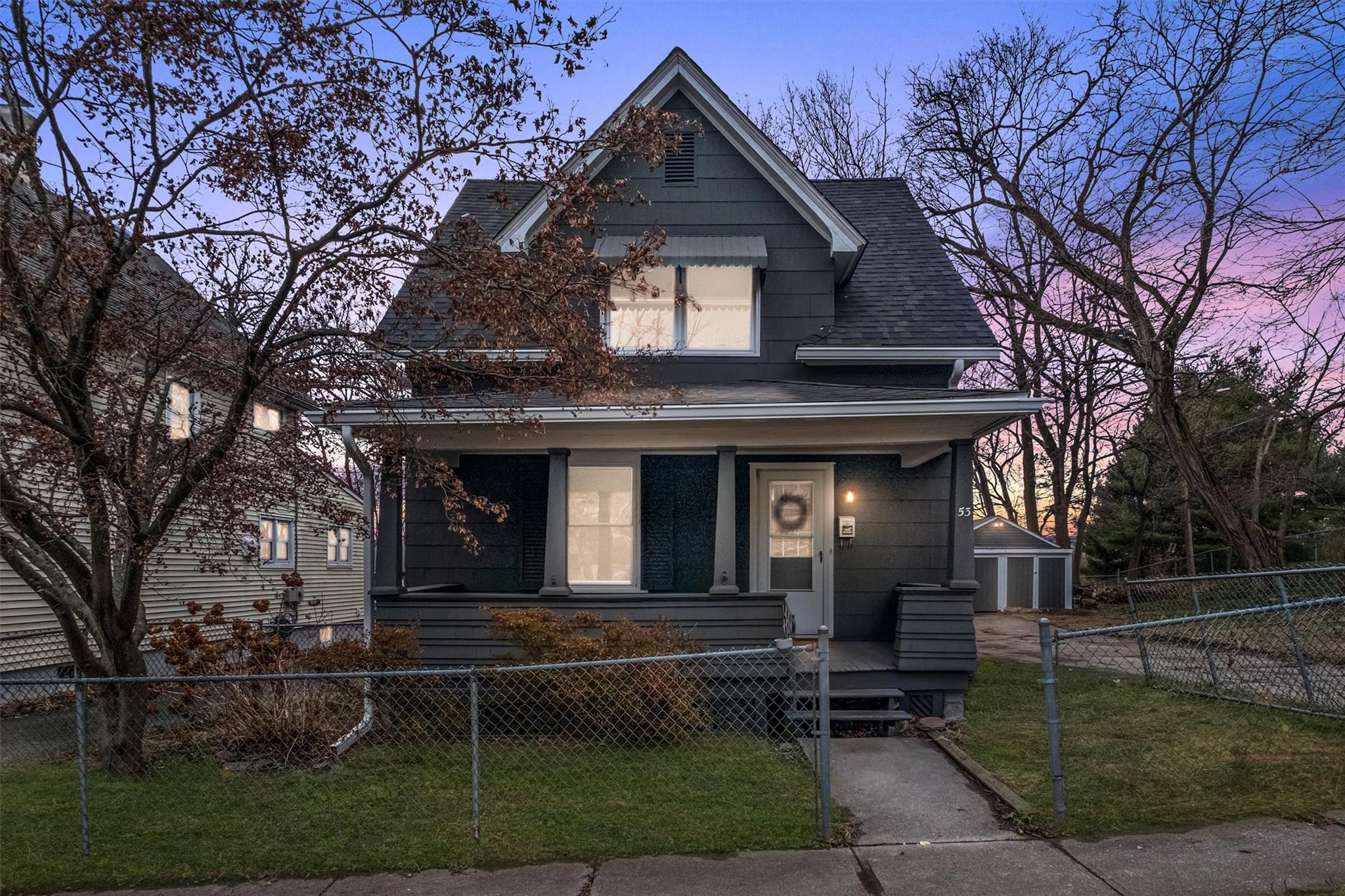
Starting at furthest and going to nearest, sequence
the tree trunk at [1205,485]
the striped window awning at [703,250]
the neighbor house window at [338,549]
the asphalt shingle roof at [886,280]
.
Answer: the neighbor house window at [338,549], the tree trunk at [1205,485], the asphalt shingle roof at [886,280], the striped window awning at [703,250]

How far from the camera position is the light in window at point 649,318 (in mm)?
10250

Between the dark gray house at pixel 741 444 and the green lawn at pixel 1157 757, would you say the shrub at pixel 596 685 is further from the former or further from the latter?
the green lawn at pixel 1157 757

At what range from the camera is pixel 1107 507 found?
2748cm

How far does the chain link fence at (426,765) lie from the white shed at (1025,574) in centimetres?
1305

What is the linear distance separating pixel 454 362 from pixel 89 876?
3.93 metres

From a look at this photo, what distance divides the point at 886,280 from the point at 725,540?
507 centimetres

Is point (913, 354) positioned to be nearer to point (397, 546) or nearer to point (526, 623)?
point (526, 623)

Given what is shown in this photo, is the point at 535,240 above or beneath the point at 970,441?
above

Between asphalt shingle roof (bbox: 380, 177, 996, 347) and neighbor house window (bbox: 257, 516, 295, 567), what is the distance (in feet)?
32.0

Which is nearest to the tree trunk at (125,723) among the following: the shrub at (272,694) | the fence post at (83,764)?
the shrub at (272,694)

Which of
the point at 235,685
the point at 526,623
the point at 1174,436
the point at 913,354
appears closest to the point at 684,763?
the point at 526,623

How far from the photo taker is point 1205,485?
1275cm

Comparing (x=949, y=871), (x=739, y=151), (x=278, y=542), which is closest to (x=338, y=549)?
(x=278, y=542)

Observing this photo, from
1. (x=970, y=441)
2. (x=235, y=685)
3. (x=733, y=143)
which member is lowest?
(x=235, y=685)
